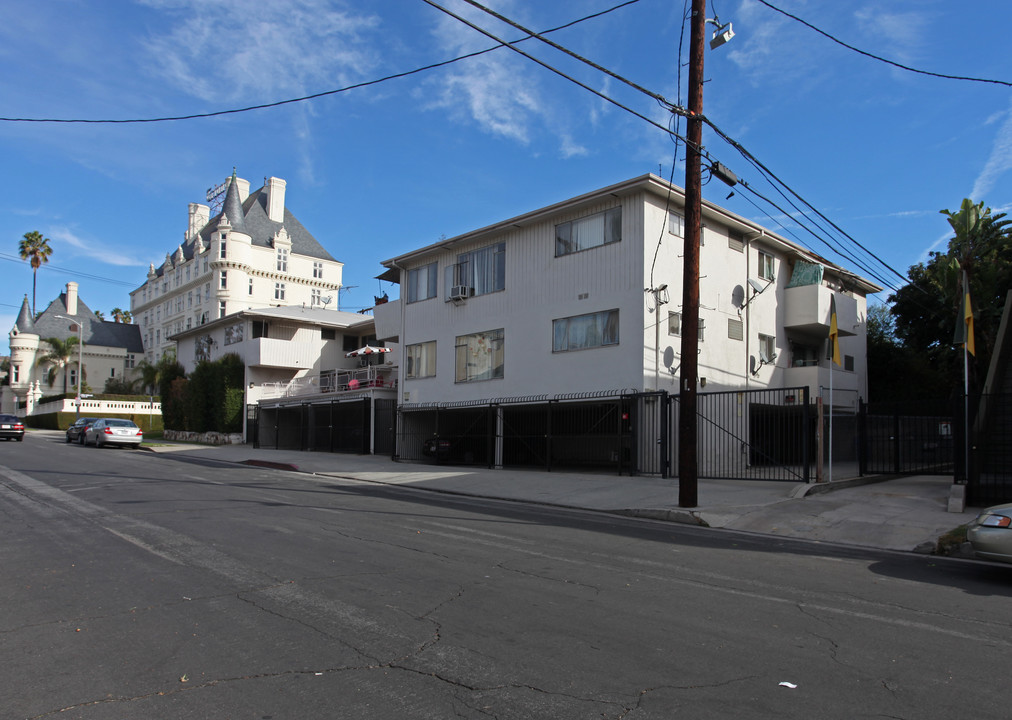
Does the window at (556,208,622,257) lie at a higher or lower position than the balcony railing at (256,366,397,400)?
higher

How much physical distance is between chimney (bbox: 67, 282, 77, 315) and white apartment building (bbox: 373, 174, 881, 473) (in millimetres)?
75944

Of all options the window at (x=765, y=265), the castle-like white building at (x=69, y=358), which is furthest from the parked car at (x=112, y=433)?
the castle-like white building at (x=69, y=358)

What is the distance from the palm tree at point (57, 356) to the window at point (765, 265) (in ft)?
240

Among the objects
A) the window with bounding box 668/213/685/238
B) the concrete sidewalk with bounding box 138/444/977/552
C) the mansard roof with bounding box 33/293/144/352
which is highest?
the mansard roof with bounding box 33/293/144/352

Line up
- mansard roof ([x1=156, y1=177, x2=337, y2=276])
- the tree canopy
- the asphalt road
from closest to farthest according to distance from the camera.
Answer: the asphalt road
the tree canopy
mansard roof ([x1=156, y1=177, x2=337, y2=276])

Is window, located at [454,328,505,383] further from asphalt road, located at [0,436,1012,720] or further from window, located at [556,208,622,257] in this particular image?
asphalt road, located at [0,436,1012,720]

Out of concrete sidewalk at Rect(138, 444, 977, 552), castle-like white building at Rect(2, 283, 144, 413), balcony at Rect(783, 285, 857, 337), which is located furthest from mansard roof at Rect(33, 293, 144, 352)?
balcony at Rect(783, 285, 857, 337)

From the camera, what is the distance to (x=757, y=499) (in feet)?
46.4

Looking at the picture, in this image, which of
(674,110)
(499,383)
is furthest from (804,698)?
(499,383)

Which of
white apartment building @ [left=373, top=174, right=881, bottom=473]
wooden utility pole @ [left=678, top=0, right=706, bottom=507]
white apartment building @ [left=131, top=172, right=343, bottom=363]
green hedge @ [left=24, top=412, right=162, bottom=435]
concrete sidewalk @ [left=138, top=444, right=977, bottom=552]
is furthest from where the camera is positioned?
white apartment building @ [left=131, top=172, right=343, bottom=363]

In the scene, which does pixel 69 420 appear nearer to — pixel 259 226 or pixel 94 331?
pixel 259 226

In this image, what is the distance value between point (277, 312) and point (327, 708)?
38.6 metres

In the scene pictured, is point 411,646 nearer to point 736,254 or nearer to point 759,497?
point 759,497

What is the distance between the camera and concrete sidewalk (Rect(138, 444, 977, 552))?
1114 cm
